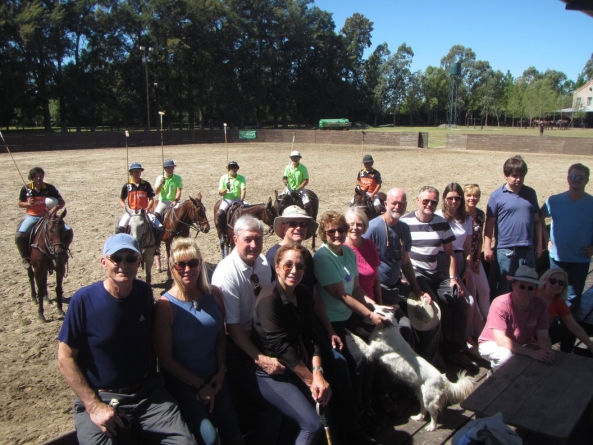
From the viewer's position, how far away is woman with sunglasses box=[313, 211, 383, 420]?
13.7 ft

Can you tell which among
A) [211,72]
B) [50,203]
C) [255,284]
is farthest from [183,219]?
[211,72]

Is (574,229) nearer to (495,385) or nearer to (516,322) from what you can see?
(516,322)

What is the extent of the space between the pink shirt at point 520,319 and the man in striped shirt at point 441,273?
863mm

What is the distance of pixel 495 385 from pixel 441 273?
177 centimetres

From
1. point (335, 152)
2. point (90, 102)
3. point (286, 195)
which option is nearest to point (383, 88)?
point (90, 102)

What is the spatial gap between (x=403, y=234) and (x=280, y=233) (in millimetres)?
1347

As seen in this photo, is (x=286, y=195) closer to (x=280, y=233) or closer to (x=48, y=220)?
(x=48, y=220)

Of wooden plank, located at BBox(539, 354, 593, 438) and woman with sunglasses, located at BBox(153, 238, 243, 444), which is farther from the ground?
woman with sunglasses, located at BBox(153, 238, 243, 444)

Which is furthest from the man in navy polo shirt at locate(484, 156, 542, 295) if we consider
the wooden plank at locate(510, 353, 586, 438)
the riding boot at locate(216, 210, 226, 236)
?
the riding boot at locate(216, 210, 226, 236)

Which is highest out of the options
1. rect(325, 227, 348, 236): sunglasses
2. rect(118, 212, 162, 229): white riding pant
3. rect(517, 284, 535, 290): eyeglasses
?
rect(325, 227, 348, 236): sunglasses

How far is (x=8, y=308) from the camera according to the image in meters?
8.13

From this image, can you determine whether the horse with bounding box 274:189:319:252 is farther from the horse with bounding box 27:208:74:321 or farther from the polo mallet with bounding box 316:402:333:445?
the polo mallet with bounding box 316:402:333:445

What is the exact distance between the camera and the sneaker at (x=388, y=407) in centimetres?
436

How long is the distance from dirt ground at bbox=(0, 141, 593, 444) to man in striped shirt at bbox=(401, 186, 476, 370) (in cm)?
393
